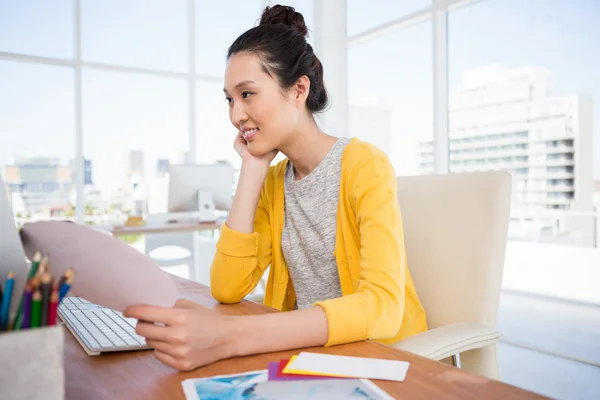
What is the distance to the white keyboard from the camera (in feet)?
2.59

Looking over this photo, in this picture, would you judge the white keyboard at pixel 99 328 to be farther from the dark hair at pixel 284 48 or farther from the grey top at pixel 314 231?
the dark hair at pixel 284 48

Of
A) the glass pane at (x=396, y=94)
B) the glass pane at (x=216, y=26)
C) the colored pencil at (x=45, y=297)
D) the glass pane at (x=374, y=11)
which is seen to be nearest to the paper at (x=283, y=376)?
the colored pencil at (x=45, y=297)

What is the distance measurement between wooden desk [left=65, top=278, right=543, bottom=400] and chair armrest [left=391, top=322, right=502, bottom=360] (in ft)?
0.41

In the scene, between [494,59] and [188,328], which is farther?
[494,59]

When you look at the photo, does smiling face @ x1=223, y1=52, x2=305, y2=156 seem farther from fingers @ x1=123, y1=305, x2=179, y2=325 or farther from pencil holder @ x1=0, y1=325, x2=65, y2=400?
pencil holder @ x1=0, y1=325, x2=65, y2=400

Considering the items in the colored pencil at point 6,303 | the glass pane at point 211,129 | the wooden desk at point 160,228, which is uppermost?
the glass pane at point 211,129

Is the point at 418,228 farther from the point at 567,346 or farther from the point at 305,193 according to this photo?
the point at 567,346

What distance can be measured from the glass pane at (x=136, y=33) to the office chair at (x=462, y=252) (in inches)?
205

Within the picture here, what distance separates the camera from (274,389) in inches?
24.1

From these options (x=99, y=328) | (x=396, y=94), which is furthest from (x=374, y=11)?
(x=99, y=328)

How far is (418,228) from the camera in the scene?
127cm

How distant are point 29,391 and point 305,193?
1.03 metres

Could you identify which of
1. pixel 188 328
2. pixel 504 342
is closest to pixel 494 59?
pixel 504 342

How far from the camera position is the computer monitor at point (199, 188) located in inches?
142
